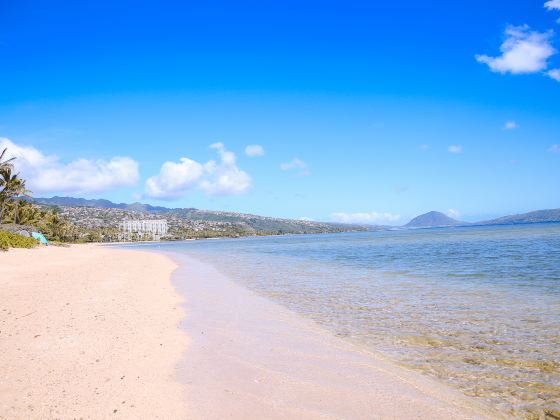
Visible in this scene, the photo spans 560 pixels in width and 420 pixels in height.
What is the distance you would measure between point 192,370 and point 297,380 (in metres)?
1.80

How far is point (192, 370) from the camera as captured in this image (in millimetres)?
6324

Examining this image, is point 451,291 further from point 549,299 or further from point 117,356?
point 117,356

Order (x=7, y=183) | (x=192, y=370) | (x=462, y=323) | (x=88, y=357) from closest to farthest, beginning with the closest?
(x=192, y=370) < (x=88, y=357) < (x=462, y=323) < (x=7, y=183)

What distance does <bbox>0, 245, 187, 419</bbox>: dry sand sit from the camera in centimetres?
479

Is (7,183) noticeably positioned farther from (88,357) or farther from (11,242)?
(88,357)

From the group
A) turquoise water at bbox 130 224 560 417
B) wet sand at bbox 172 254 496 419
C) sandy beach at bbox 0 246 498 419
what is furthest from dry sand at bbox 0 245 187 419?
turquoise water at bbox 130 224 560 417

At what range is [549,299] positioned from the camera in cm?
1252

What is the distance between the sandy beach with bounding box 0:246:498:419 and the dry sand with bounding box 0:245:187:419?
0.02 metres

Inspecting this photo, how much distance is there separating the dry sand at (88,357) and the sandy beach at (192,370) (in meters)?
0.02

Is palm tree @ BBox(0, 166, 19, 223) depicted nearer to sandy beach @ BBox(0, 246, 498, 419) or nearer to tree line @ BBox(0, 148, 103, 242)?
tree line @ BBox(0, 148, 103, 242)

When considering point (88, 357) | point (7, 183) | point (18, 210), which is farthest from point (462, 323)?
point (18, 210)

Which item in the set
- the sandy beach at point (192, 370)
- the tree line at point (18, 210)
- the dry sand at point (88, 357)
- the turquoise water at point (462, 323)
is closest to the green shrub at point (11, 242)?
the tree line at point (18, 210)

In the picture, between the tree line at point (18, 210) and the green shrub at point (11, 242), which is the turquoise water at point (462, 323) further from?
the tree line at point (18, 210)

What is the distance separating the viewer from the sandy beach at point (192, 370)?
16.0ft
